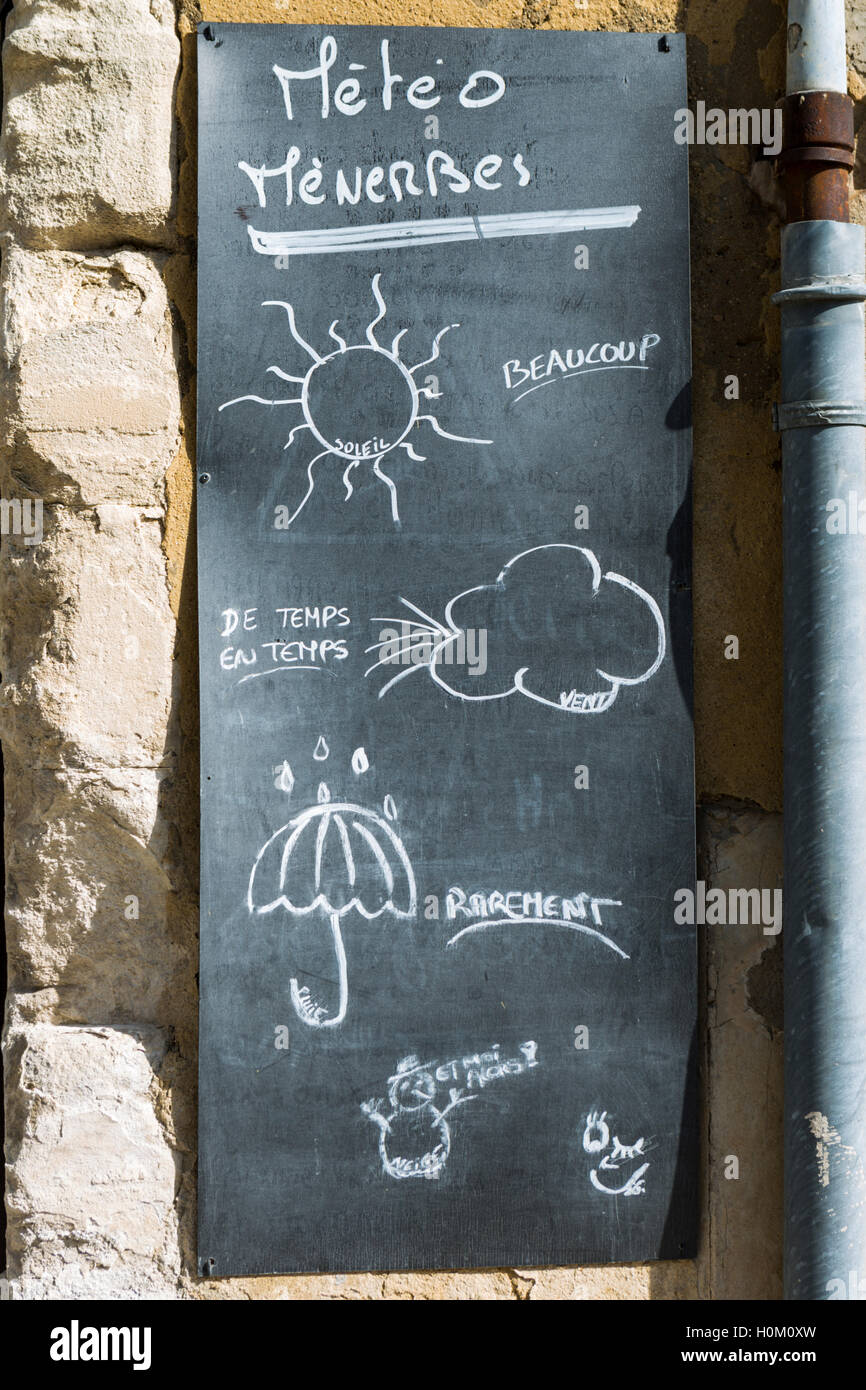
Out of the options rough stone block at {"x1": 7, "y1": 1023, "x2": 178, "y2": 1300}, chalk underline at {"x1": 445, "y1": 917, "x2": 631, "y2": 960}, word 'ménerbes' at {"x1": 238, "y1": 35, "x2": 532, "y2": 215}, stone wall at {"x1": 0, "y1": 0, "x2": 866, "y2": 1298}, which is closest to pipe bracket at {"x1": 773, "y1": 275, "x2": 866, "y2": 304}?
stone wall at {"x1": 0, "y1": 0, "x2": 866, "y2": 1298}

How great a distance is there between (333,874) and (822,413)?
1.35m

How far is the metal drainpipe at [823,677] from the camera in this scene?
1.88 meters

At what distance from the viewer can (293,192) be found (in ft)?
6.35

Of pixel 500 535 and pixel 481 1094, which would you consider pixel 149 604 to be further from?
pixel 481 1094

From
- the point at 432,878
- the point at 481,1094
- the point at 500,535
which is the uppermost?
the point at 500,535

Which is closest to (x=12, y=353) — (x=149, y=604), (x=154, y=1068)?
(x=149, y=604)

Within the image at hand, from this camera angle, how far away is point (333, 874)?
6.34ft

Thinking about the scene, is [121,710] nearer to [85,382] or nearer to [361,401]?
[85,382]

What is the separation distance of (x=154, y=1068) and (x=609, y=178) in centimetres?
203

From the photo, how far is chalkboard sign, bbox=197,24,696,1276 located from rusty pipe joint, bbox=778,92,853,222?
0.22m

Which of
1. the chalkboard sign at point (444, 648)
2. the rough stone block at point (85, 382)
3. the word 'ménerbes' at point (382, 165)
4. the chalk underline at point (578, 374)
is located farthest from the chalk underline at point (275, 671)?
the word 'ménerbes' at point (382, 165)

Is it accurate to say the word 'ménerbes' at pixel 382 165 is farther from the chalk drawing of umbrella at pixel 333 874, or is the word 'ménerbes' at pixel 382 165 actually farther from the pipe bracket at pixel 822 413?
the chalk drawing of umbrella at pixel 333 874

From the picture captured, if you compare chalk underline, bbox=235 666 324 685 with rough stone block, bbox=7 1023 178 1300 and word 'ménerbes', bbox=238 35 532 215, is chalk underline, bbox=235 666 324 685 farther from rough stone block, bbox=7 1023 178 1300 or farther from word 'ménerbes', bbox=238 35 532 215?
word 'ménerbes', bbox=238 35 532 215

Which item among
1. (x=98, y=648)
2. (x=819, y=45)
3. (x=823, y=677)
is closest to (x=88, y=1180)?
(x=98, y=648)
